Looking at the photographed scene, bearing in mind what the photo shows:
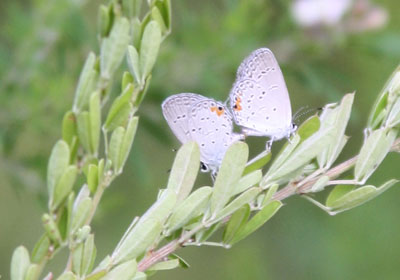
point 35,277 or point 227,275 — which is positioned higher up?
point 35,277

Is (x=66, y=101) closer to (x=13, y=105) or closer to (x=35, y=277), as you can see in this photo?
(x=13, y=105)

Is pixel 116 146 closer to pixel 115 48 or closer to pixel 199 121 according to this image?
pixel 115 48

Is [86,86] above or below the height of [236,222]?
above

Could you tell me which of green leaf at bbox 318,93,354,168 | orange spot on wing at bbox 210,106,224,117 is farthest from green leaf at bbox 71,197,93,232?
orange spot on wing at bbox 210,106,224,117

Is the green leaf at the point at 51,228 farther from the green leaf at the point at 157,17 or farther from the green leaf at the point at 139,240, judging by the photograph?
the green leaf at the point at 157,17

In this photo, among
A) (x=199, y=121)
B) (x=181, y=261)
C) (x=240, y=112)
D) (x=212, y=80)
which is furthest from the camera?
(x=212, y=80)

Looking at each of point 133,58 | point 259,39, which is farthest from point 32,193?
point 133,58

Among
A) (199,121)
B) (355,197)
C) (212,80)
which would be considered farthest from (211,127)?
(212,80)

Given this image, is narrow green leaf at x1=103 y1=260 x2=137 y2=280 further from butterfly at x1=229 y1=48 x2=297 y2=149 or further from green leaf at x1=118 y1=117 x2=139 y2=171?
butterfly at x1=229 y1=48 x2=297 y2=149

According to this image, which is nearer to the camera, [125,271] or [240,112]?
[125,271]
